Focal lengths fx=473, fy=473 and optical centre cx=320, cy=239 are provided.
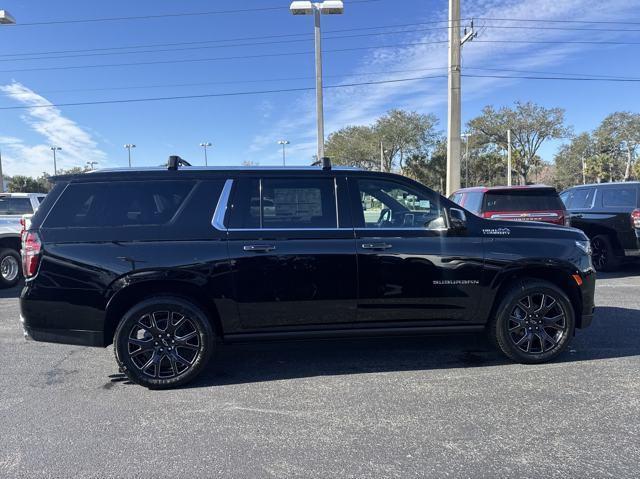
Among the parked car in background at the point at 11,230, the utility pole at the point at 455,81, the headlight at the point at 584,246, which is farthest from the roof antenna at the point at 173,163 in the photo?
the utility pole at the point at 455,81

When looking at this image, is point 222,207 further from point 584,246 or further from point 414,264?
point 584,246

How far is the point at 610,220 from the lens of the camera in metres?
9.12

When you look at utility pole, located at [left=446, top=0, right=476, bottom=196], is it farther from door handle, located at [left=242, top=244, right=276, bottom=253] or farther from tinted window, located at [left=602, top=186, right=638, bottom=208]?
door handle, located at [left=242, top=244, right=276, bottom=253]

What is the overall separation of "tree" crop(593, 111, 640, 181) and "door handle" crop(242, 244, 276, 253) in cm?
6496

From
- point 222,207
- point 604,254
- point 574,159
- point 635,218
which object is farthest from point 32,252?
point 574,159

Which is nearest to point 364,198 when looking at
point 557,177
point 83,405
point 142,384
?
point 142,384

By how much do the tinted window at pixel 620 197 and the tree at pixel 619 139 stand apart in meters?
57.0

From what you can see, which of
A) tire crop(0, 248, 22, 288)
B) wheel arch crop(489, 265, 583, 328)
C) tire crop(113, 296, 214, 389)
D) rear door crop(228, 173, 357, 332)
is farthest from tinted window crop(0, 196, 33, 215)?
wheel arch crop(489, 265, 583, 328)

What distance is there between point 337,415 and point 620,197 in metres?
8.31

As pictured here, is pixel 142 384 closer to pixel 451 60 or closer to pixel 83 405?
pixel 83 405

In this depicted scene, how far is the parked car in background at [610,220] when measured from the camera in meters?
8.74

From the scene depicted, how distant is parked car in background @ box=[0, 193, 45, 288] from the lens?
8.68 metres

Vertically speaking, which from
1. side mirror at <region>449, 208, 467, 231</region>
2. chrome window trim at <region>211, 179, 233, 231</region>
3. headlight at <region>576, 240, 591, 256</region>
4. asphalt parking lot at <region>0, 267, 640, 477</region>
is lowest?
asphalt parking lot at <region>0, 267, 640, 477</region>

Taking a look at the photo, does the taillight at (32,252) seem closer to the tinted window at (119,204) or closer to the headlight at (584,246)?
the tinted window at (119,204)
